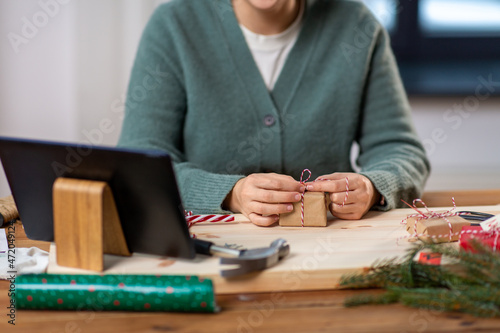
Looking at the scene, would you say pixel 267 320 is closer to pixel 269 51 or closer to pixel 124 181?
pixel 124 181

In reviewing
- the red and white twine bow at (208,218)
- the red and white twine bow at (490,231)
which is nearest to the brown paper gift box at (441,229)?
the red and white twine bow at (490,231)

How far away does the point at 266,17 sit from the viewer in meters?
1.57

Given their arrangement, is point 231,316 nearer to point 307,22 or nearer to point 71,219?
point 71,219

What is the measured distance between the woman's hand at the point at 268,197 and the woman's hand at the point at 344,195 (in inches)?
1.6

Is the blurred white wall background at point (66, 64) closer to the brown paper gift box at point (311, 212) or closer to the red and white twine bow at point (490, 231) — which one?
the brown paper gift box at point (311, 212)

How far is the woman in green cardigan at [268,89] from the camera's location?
1.52m

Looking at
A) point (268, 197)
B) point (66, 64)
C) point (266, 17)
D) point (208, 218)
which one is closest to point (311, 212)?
point (268, 197)

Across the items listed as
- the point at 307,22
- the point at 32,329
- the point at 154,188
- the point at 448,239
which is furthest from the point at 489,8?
the point at 32,329

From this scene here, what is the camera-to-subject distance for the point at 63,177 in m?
0.88

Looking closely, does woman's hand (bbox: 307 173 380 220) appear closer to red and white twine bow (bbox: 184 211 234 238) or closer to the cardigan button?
red and white twine bow (bbox: 184 211 234 238)

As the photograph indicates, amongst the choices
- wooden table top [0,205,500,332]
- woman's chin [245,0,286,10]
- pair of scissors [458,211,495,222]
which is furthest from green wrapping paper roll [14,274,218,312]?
woman's chin [245,0,286,10]

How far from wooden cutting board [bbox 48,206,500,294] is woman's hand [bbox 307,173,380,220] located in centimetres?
2

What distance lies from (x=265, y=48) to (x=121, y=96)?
0.91 m

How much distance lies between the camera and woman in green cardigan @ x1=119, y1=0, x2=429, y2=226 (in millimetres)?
1523
